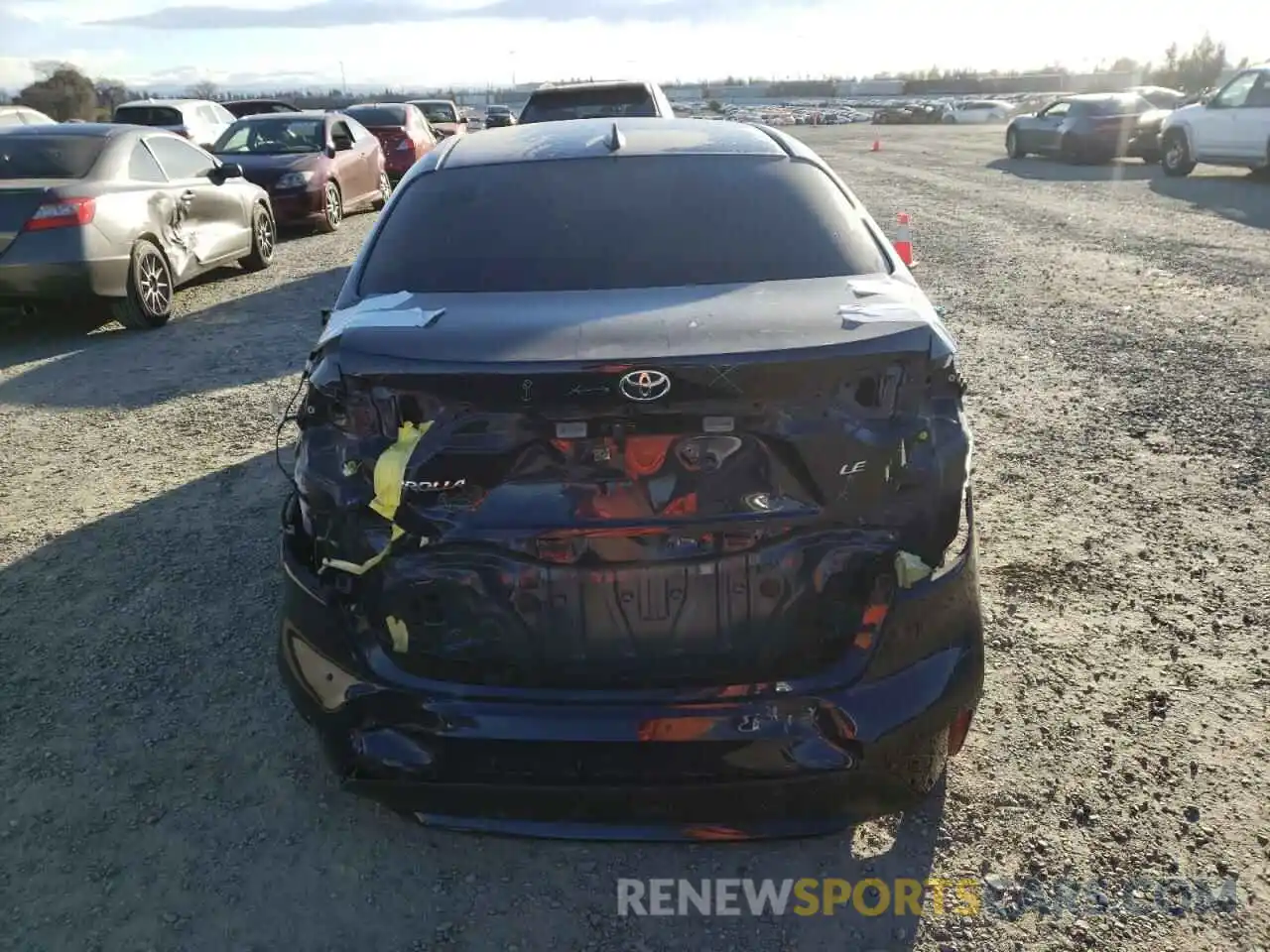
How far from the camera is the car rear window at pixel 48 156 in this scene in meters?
7.34

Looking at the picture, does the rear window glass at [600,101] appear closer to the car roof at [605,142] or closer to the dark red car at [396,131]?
the dark red car at [396,131]

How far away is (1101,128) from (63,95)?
40.2 meters

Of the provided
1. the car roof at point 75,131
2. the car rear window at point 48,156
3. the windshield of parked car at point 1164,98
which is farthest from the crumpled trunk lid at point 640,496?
the windshield of parked car at point 1164,98

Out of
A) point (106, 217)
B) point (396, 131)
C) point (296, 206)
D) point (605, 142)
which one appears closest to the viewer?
point (605, 142)

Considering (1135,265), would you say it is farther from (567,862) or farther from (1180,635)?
(567,862)

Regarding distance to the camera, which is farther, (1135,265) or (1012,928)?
(1135,265)

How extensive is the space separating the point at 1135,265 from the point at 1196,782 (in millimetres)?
8145

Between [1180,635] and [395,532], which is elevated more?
[395,532]

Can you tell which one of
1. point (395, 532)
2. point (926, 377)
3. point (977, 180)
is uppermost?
point (926, 377)

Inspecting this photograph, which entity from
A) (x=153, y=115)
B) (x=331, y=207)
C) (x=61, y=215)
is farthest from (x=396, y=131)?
(x=61, y=215)

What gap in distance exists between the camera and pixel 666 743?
6.92ft

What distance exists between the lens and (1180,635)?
131 inches

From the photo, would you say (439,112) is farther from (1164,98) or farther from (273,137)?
(1164,98)

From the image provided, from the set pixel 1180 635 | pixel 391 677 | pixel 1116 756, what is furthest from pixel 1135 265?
pixel 391 677
